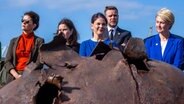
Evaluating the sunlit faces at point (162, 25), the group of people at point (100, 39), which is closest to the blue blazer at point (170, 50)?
the group of people at point (100, 39)

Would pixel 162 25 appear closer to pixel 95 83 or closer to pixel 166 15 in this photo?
pixel 166 15

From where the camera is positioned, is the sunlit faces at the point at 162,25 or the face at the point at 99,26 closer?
the sunlit faces at the point at 162,25

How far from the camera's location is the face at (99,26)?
262 inches

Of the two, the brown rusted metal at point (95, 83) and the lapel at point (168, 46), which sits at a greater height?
the brown rusted metal at point (95, 83)

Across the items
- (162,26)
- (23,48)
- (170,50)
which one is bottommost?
(23,48)

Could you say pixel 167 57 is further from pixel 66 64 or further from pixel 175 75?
pixel 66 64

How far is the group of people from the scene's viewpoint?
19.7 feet

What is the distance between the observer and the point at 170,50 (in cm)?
607

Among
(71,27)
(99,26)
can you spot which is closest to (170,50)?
(99,26)

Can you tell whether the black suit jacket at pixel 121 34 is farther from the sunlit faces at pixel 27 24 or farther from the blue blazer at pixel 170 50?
the sunlit faces at pixel 27 24

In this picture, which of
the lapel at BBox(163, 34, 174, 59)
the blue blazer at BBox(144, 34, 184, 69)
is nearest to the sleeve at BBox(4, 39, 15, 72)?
the blue blazer at BBox(144, 34, 184, 69)

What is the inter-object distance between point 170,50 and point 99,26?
114cm

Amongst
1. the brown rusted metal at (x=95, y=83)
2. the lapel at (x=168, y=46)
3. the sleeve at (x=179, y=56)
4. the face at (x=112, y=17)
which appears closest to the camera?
the brown rusted metal at (x=95, y=83)

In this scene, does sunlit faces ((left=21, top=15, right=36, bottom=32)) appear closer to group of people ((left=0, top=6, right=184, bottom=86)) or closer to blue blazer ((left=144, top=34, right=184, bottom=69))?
group of people ((left=0, top=6, right=184, bottom=86))
